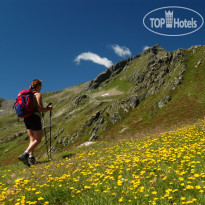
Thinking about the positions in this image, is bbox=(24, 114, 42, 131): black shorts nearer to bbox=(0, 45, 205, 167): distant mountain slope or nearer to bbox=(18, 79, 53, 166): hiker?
bbox=(18, 79, 53, 166): hiker

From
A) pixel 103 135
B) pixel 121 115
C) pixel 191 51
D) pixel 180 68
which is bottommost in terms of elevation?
pixel 103 135

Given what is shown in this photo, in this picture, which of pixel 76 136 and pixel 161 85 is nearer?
pixel 161 85

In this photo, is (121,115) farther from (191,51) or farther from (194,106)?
(191,51)

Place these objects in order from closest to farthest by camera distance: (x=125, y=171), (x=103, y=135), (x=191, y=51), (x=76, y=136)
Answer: (x=125, y=171) → (x=103, y=135) → (x=76, y=136) → (x=191, y=51)

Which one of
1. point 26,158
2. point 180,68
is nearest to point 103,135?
point 180,68

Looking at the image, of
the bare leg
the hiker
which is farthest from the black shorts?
the bare leg

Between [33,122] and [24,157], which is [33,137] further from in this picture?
[24,157]

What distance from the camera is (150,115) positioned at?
63.5m

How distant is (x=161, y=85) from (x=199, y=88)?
1801cm

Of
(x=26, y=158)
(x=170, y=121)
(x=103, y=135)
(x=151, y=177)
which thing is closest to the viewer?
(x=151, y=177)

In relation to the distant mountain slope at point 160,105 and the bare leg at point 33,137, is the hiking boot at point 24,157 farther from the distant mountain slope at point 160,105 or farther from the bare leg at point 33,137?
the distant mountain slope at point 160,105

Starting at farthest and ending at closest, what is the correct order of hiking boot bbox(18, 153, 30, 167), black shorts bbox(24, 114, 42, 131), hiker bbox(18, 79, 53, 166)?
hiking boot bbox(18, 153, 30, 167)
black shorts bbox(24, 114, 42, 131)
hiker bbox(18, 79, 53, 166)

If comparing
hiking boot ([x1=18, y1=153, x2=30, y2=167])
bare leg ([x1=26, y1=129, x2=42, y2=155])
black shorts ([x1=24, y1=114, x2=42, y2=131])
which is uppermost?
black shorts ([x1=24, y1=114, x2=42, y2=131])

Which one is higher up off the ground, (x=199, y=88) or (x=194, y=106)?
(x=199, y=88)
